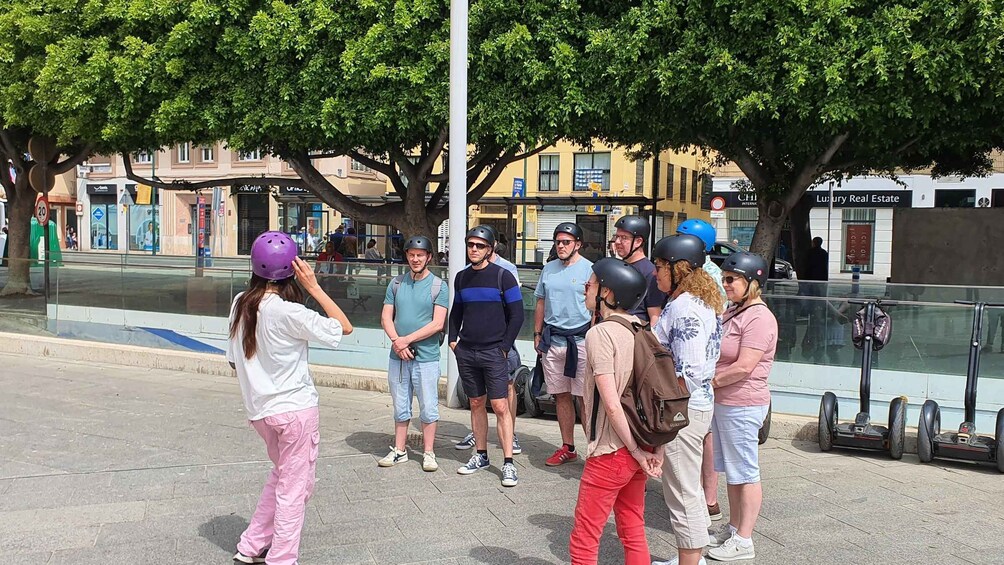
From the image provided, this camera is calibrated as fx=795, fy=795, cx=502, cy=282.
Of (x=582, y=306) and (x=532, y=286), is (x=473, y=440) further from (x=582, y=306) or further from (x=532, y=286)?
(x=532, y=286)

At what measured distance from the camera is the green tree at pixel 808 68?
31.8 feet

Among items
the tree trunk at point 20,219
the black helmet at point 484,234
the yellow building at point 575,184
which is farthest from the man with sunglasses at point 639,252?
Result: the yellow building at point 575,184

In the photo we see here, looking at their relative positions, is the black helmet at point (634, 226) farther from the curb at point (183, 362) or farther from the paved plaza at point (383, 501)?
the curb at point (183, 362)

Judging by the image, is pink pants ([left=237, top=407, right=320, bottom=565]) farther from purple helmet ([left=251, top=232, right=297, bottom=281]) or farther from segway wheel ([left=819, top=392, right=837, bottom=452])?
segway wheel ([left=819, top=392, right=837, bottom=452])

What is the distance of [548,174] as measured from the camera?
1678 inches

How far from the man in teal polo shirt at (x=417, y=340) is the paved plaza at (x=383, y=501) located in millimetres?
365

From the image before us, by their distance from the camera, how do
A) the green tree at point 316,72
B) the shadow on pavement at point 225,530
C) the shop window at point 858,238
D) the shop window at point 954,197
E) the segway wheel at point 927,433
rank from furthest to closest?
the shop window at point 858,238 < the shop window at point 954,197 < the green tree at point 316,72 < the segway wheel at point 927,433 < the shadow on pavement at point 225,530

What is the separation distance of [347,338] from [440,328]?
554cm

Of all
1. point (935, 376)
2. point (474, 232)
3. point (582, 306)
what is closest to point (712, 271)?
point (582, 306)

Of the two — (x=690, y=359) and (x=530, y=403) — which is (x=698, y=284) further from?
(x=530, y=403)

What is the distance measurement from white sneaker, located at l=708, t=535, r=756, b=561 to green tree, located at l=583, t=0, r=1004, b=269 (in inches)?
286

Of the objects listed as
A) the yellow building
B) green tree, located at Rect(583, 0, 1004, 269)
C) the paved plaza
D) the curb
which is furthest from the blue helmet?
the yellow building

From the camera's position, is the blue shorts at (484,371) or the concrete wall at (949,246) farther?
the concrete wall at (949,246)

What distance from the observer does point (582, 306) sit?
19.5 ft
